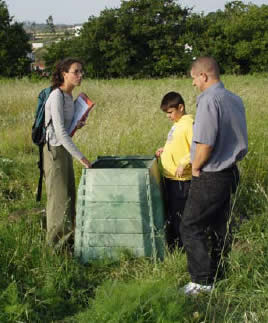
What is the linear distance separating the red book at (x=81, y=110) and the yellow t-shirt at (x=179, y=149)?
2.37ft

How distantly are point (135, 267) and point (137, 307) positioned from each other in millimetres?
764

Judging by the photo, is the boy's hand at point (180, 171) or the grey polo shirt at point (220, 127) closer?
the grey polo shirt at point (220, 127)

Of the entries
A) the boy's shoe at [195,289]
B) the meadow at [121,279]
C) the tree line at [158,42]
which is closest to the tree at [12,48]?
the tree line at [158,42]

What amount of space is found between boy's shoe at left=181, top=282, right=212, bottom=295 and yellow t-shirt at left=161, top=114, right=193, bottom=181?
2.98ft

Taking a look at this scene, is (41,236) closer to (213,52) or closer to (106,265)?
(106,265)

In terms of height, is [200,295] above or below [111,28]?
below

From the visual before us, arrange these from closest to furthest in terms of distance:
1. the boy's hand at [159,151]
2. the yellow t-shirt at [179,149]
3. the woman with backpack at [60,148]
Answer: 1. the woman with backpack at [60,148]
2. the yellow t-shirt at [179,149]
3. the boy's hand at [159,151]

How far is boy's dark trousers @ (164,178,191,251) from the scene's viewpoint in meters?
3.46

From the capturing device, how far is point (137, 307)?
7.70ft

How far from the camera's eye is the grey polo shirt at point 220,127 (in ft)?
8.67

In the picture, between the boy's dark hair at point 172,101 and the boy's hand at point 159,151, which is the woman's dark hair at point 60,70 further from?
the boy's hand at point 159,151

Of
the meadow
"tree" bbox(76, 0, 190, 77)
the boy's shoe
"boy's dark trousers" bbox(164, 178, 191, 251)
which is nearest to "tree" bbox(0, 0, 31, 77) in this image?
"tree" bbox(76, 0, 190, 77)

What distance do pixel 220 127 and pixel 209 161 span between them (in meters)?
0.24

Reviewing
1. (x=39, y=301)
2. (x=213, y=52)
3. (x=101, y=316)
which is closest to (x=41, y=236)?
(x=39, y=301)
